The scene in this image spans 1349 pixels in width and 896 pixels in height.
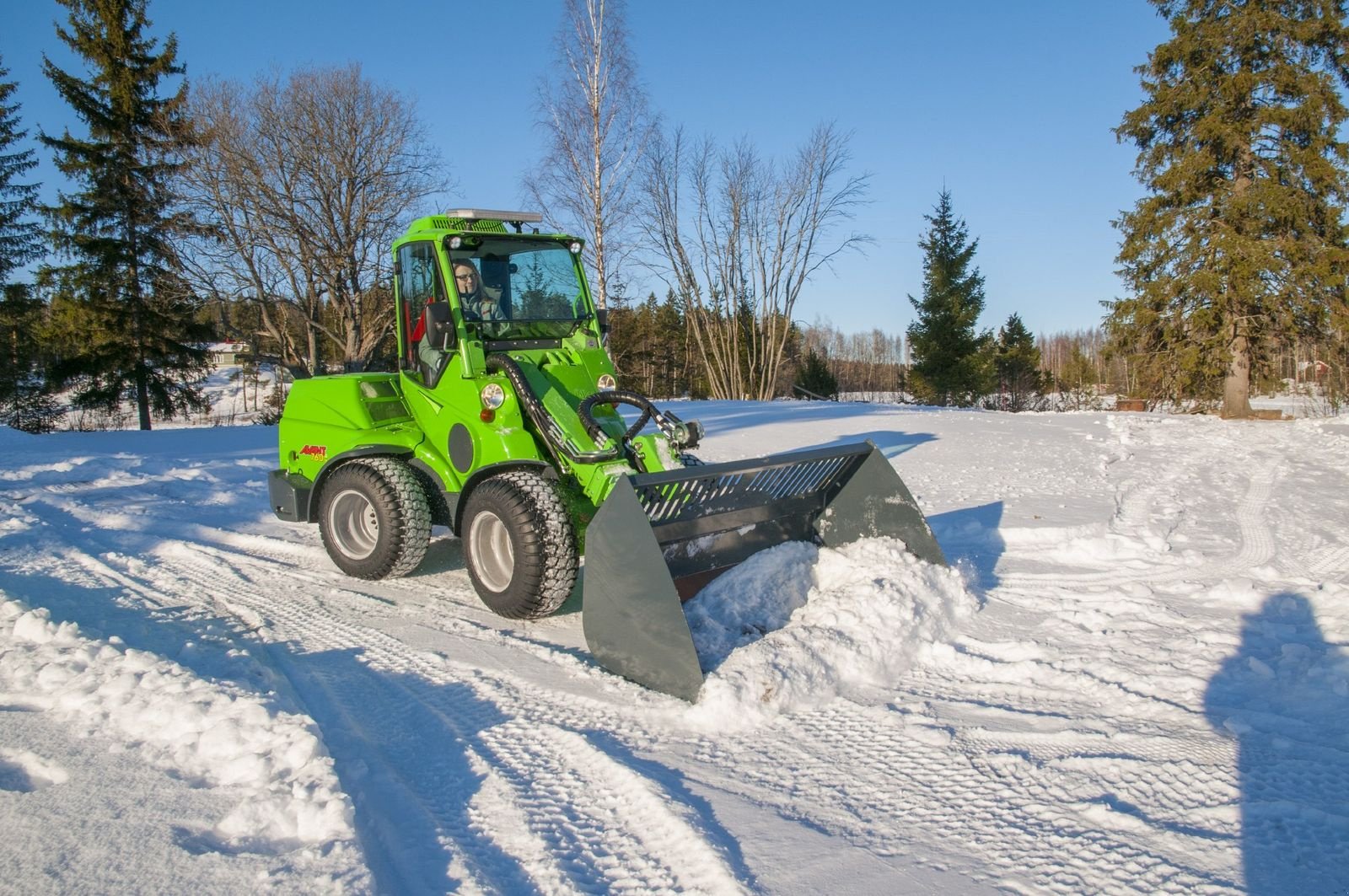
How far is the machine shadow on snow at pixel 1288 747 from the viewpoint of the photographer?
7.85 feet

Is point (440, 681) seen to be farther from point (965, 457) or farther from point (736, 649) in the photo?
point (965, 457)

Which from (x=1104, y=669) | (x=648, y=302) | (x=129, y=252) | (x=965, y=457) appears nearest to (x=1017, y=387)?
(x=648, y=302)

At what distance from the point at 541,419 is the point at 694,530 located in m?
1.21

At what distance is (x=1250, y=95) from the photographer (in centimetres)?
1984

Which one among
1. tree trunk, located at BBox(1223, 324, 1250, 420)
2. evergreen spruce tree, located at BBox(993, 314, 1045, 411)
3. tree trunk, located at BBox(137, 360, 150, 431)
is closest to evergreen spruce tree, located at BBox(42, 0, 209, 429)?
tree trunk, located at BBox(137, 360, 150, 431)

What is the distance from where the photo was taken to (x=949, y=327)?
32844mm

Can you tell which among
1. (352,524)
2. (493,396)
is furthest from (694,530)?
(352,524)

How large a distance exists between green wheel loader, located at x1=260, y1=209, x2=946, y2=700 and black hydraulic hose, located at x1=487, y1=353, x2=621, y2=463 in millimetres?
11

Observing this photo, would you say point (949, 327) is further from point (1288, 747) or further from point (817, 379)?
point (1288, 747)

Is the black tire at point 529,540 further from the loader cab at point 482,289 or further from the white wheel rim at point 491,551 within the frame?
the loader cab at point 482,289

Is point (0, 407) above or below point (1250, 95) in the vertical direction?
below

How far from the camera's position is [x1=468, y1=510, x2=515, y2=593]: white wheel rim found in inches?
191

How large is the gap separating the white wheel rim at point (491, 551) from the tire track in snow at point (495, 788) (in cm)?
74

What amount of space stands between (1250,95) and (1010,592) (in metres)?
21.1
